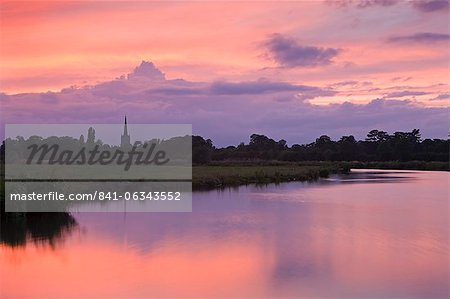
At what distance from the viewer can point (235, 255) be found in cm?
1741

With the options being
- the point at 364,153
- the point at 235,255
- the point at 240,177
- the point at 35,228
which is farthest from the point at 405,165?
the point at 235,255

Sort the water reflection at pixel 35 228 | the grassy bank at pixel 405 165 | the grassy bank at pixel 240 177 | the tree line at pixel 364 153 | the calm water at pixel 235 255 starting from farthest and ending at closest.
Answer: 1. the tree line at pixel 364 153
2. the grassy bank at pixel 405 165
3. the grassy bank at pixel 240 177
4. the water reflection at pixel 35 228
5. the calm water at pixel 235 255

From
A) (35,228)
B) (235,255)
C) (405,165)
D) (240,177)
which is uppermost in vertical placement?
(405,165)

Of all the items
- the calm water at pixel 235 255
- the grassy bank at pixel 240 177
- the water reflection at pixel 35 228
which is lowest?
the calm water at pixel 235 255

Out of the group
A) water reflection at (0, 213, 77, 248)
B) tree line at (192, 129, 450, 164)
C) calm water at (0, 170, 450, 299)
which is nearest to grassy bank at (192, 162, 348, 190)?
calm water at (0, 170, 450, 299)

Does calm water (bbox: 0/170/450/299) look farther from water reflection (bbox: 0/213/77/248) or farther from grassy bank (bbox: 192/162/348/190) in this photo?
grassy bank (bbox: 192/162/348/190)

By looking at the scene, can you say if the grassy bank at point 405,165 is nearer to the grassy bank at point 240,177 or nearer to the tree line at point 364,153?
the tree line at point 364,153

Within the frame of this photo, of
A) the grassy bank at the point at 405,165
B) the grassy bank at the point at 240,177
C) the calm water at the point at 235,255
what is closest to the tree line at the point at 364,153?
the grassy bank at the point at 405,165

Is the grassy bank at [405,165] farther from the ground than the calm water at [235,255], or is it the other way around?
the grassy bank at [405,165]

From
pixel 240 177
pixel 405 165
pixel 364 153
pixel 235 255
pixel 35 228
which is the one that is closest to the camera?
pixel 235 255

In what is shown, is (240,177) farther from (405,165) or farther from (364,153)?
(364,153)

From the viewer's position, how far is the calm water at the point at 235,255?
1357 centimetres

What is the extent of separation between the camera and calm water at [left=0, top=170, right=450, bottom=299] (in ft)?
44.5

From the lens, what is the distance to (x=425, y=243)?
779 inches
